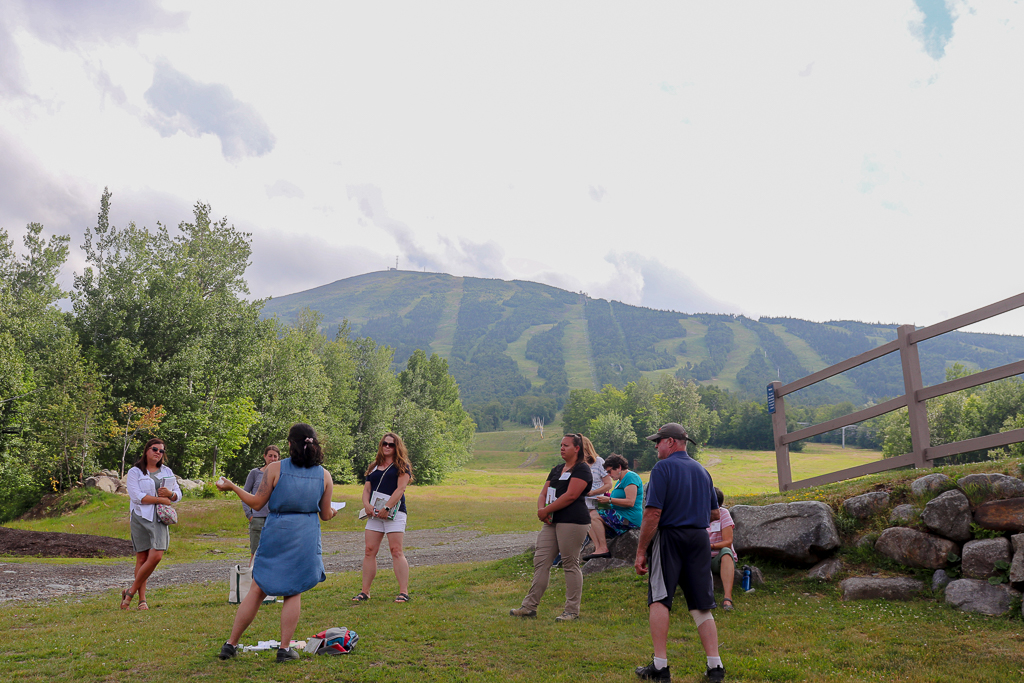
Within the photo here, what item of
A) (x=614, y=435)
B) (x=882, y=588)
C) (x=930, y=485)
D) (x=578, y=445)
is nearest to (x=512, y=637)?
(x=578, y=445)

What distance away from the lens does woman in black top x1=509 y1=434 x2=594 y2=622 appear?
309 inches

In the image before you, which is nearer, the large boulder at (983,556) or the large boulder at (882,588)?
the large boulder at (983,556)

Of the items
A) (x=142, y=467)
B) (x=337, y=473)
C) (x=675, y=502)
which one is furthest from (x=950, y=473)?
(x=337, y=473)

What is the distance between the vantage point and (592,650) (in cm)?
662

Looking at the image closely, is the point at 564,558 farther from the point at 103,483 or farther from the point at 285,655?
A: the point at 103,483

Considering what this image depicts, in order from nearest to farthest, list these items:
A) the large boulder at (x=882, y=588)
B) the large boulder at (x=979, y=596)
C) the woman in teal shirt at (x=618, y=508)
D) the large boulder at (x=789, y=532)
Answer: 1. the large boulder at (x=979, y=596)
2. the large boulder at (x=882, y=588)
3. the large boulder at (x=789, y=532)
4. the woman in teal shirt at (x=618, y=508)

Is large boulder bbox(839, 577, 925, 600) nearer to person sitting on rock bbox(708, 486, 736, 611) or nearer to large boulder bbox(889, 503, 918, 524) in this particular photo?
large boulder bbox(889, 503, 918, 524)

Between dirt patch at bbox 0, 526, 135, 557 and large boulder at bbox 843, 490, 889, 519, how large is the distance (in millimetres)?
18360

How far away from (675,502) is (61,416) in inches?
1303

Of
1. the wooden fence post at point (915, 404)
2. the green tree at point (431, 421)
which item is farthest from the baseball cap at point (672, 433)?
the green tree at point (431, 421)

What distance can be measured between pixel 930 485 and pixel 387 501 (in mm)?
7663

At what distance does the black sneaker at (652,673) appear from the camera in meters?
5.57

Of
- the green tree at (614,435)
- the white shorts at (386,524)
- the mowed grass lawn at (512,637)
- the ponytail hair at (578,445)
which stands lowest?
the green tree at (614,435)

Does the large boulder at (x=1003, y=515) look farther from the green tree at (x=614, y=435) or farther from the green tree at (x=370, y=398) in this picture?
the green tree at (x=614, y=435)
